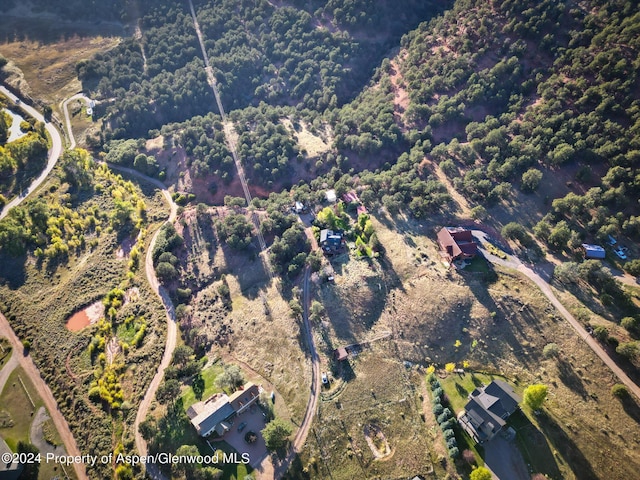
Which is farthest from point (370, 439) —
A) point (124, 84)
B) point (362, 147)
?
point (124, 84)

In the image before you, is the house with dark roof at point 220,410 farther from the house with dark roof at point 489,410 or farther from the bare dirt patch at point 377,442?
the house with dark roof at point 489,410

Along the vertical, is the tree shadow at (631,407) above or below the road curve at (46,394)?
below

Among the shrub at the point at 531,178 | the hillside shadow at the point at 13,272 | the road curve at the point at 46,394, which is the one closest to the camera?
the road curve at the point at 46,394

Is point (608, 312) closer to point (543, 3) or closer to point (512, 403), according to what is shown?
point (512, 403)

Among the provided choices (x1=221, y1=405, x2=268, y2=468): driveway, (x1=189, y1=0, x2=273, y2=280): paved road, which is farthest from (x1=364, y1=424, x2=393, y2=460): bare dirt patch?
(x1=189, y1=0, x2=273, y2=280): paved road

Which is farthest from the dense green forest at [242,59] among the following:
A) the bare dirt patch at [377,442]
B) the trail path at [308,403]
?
the bare dirt patch at [377,442]

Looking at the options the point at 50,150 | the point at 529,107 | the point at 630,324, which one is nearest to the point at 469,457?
the point at 630,324

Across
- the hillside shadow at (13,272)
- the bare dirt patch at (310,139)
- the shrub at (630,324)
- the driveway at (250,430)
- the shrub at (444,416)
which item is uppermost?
the bare dirt patch at (310,139)

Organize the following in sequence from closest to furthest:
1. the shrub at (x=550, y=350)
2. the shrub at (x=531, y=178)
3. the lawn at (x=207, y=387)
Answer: the shrub at (x=550, y=350) < the lawn at (x=207, y=387) < the shrub at (x=531, y=178)

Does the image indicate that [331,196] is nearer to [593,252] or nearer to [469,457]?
[593,252]
